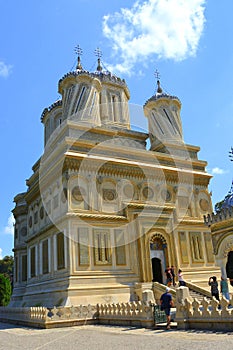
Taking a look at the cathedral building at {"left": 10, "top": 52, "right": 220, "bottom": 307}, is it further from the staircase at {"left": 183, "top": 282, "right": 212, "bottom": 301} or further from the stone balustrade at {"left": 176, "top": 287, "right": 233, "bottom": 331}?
the stone balustrade at {"left": 176, "top": 287, "right": 233, "bottom": 331}

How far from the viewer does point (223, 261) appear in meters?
20.3

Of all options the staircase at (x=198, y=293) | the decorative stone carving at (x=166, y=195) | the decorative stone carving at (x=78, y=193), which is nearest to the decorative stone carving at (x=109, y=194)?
the decorative stone carving at (x=78, y=193)

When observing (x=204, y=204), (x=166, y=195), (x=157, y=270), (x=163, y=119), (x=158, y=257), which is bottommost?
(x=157, y=270)

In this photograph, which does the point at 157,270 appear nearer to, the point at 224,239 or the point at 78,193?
the point at 224,239

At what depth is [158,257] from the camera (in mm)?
19953

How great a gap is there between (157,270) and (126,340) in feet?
36.4

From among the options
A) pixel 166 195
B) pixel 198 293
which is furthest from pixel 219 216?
pixel 198 293

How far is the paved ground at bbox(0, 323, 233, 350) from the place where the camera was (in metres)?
7.88

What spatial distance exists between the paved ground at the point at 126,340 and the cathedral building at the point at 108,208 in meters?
5.24

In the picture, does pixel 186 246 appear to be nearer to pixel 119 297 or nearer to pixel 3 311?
pixel 119 297

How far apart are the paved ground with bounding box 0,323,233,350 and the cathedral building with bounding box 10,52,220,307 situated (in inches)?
206

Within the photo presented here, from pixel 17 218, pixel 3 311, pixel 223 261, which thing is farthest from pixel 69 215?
pixel 17 218

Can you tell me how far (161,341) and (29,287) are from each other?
15.3 metres

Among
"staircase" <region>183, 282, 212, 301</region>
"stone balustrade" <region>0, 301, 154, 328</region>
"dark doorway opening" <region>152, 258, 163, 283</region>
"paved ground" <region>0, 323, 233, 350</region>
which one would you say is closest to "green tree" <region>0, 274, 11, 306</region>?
"dark doorway opening" <region>152, 258, 163, 283</region>
